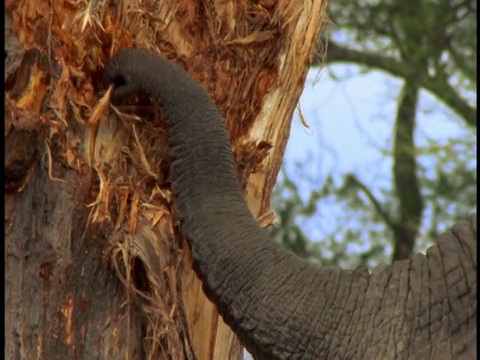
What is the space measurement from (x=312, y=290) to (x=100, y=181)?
1.60 ft

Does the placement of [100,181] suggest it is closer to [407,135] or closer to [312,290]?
[312,290]

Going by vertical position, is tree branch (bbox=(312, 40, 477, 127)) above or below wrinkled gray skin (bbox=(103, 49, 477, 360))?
above

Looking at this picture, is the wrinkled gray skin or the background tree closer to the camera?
the wrinkled gray skin

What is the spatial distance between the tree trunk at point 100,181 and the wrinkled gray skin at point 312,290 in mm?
103

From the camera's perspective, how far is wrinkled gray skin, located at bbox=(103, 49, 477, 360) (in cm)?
215

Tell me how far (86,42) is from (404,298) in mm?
825

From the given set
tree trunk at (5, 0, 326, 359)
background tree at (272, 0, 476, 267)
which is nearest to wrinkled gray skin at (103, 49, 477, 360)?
tree trunk at (5, 0, 326, 359)

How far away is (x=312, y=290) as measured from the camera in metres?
2.21

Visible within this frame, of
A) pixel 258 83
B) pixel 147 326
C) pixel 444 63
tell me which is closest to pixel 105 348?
pixel 147 326

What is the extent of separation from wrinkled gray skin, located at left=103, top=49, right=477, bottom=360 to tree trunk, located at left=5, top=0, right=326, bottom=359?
0.10m

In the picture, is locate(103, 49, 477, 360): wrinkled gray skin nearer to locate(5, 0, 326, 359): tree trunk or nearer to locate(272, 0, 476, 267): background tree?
locate(5, 0, 326, 359): tree trunk

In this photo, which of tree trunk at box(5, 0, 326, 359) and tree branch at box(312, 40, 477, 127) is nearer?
tree trunk at box(5, 0, 326, 359)

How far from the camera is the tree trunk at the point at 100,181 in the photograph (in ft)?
7.20

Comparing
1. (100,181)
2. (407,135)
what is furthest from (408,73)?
(100,181)
